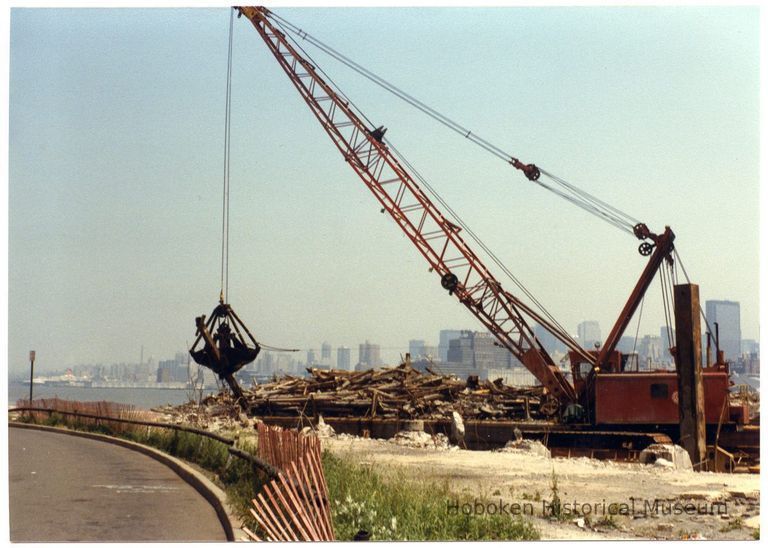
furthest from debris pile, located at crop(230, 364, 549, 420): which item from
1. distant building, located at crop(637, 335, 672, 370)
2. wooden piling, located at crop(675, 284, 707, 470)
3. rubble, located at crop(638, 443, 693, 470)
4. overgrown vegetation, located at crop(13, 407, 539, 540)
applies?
overgrown vegetation, located at crop(13, 407, 539, 540)

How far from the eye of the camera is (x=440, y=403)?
97.9 ft

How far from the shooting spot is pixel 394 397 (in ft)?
99.3

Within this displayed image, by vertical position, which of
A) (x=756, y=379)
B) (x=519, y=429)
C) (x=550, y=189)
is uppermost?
(x=550, y=189)

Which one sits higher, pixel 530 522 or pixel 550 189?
pixel 550 189

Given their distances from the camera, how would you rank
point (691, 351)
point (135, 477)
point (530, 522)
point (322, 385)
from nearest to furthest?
point (530, 522) → point (135, 477) → point (691, 351) → point (322, 385)

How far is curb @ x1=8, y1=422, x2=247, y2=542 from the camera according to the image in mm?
11870

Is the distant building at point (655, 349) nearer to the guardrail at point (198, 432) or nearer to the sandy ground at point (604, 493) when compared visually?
the sandy ground at point (604, 493)

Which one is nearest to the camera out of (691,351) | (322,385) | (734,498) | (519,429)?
(734,498)

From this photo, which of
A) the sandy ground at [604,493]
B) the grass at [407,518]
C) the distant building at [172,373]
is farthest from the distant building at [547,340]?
the distant building at [172,373]

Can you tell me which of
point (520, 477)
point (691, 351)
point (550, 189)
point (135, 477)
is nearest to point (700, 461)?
point (691, 351)

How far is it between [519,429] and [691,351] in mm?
7338

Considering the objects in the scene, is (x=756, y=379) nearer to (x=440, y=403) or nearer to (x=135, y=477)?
(x=440, y=403)

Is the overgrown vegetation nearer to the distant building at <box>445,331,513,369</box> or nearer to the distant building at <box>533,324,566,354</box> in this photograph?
the distant building at <box>533,324,566,354</box>

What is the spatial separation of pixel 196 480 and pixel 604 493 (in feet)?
23.2
